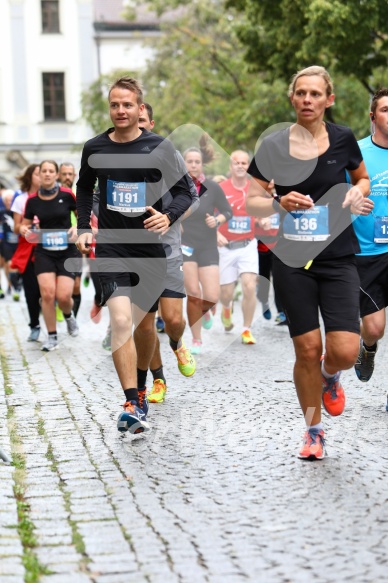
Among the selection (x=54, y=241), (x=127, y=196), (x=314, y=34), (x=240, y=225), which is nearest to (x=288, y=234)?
(x=127, y=196)

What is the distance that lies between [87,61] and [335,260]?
4331 cm

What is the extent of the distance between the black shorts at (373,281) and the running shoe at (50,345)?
16.7 feet

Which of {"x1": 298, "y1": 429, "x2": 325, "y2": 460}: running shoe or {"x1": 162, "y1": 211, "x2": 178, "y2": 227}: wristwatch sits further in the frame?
{"x1": 162, "y1": 211, "x2": 178, "y2": 227}: wristwatch

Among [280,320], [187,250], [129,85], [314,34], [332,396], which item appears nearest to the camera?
[332,396]

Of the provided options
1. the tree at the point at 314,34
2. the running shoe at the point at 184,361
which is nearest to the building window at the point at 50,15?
the tree at the point at 314,34

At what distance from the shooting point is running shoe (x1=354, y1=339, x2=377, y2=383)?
7.80 meters

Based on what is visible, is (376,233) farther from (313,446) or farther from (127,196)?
(313,446)

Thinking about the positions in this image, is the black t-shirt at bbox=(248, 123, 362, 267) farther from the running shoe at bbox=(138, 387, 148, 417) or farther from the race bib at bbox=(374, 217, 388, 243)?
the running shoe at bbox=(138, 387, 148, 417)

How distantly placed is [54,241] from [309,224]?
21.6ft

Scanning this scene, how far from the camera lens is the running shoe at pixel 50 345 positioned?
11875 mm

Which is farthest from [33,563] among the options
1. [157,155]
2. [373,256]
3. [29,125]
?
[29,125]

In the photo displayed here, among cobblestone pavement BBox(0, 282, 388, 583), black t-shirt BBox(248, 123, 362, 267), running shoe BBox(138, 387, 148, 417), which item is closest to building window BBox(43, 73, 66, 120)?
cobblestone pavement BBox(0, 282, 388, 583)

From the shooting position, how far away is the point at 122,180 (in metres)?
6.90

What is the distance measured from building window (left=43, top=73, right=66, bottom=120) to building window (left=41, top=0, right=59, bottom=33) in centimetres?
186
